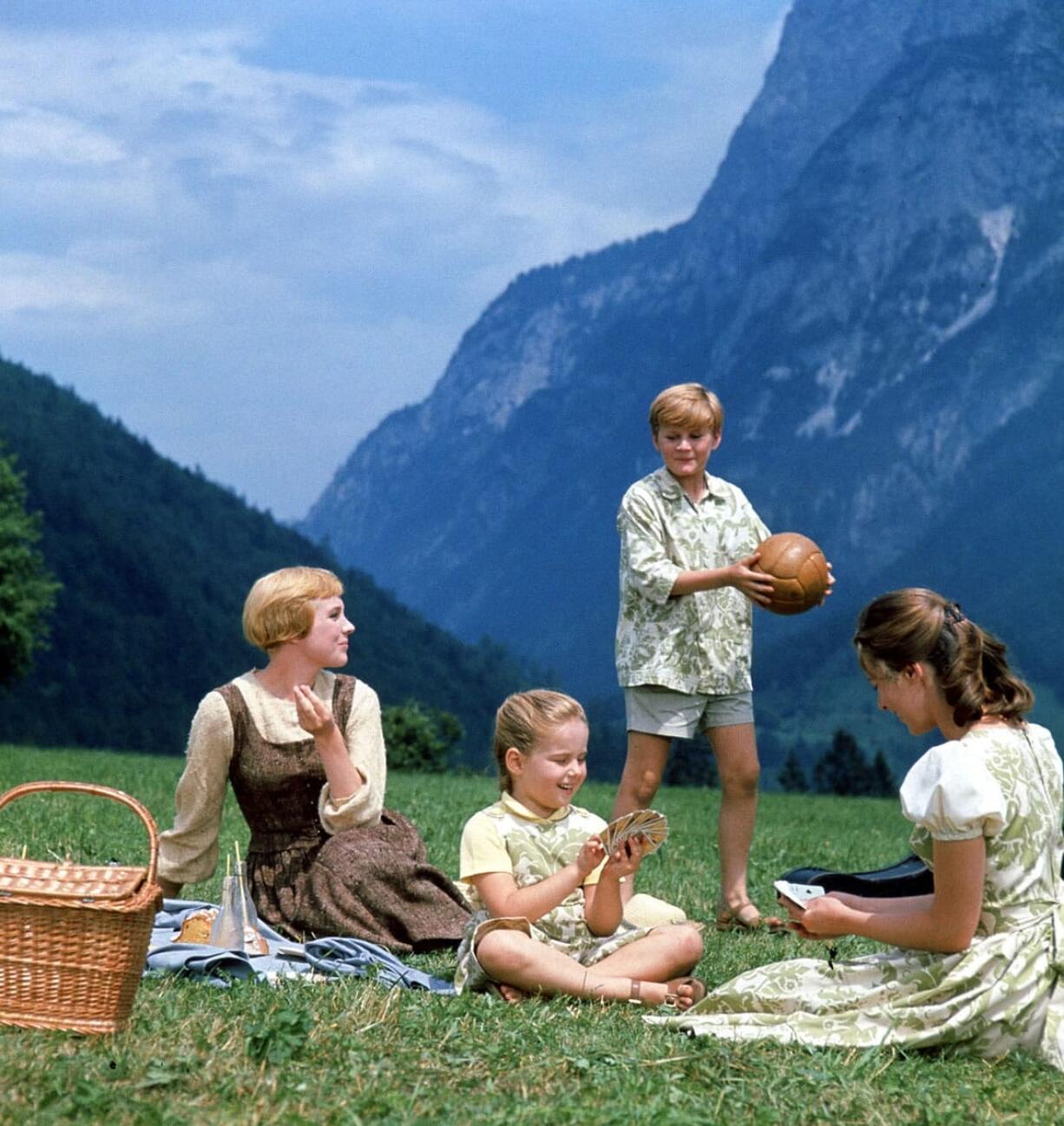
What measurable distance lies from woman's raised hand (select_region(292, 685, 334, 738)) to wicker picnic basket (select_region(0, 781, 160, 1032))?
4.19 ft

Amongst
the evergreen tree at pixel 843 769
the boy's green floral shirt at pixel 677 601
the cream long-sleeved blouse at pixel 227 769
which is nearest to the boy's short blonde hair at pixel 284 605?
the cream long-sleeved blouse at pixel 227 769

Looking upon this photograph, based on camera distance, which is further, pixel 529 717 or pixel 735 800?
pixel 735 800

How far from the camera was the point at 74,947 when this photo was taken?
4.68 metres

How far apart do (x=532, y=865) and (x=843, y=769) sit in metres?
29.2

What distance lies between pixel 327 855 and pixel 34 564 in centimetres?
3413

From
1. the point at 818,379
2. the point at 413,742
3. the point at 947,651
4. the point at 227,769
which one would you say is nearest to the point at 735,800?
the point at 227,769

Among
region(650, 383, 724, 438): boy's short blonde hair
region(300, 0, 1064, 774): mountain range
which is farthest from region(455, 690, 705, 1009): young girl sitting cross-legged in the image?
region(300, 0, 1064, 774): mountain range

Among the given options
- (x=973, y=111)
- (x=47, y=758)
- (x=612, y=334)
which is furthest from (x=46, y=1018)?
(x=612, y=334)

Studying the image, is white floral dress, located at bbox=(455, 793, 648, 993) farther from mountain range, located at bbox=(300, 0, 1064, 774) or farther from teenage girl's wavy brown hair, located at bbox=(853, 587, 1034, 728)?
mountain range, located at bbox=(300, 0, 1064, 774)

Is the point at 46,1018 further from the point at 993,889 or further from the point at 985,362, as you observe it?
the point at 985,362

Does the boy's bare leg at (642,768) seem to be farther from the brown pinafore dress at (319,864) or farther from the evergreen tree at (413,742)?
the evergreen tree at (413,742)

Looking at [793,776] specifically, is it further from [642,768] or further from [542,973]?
[542,973]

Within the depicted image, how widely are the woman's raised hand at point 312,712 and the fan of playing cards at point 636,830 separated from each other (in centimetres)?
128

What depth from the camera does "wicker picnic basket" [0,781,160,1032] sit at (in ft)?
15.3
